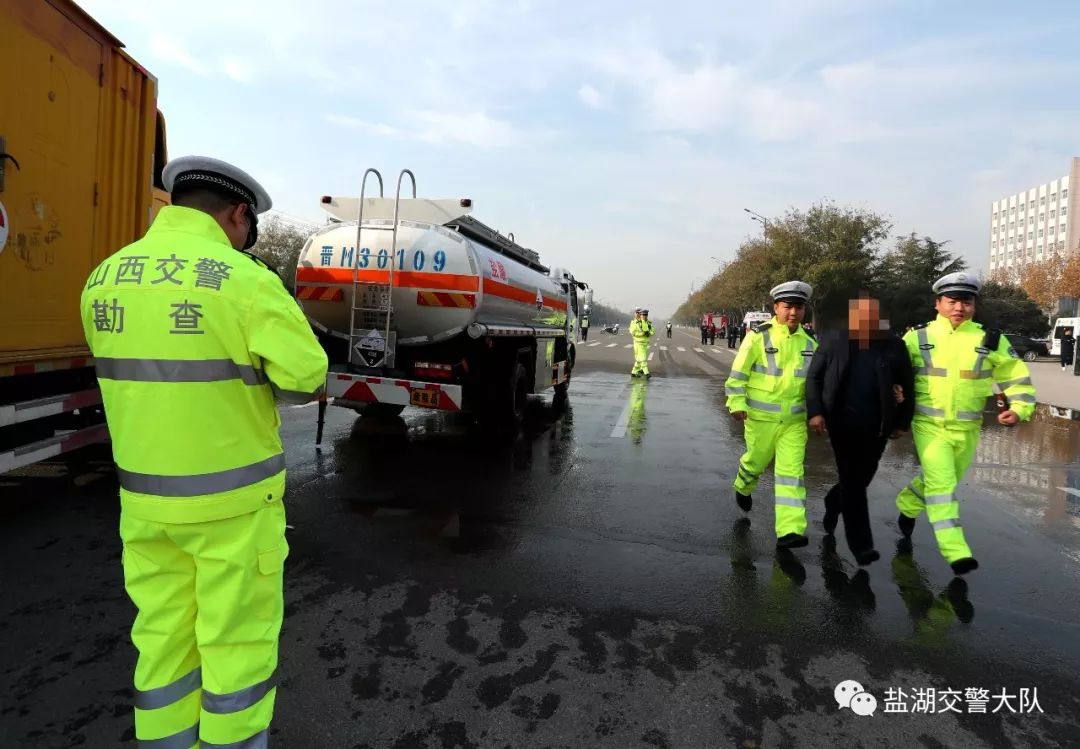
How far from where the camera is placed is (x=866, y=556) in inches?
159

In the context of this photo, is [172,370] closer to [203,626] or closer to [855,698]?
[203,626]

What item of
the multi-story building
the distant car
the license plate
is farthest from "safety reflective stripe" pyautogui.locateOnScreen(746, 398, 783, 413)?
the multi-story building

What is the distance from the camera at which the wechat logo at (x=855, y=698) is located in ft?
8.51

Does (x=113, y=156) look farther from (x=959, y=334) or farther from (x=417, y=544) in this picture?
(x=959, y=334)

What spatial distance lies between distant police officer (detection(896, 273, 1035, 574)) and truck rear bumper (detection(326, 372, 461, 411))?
4.09 meters

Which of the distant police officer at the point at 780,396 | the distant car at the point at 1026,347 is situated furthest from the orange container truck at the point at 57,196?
the distant car at the point at 1026,347

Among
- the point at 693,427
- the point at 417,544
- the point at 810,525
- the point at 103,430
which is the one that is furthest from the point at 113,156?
the point at 693,427

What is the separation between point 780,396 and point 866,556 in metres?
1.15

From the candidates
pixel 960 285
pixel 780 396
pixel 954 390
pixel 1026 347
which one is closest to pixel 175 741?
pixel 780 396

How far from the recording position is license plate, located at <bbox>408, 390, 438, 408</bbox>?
6.44 meters

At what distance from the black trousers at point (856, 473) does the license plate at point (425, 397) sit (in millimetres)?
3722

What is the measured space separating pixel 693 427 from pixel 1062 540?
4.84 m

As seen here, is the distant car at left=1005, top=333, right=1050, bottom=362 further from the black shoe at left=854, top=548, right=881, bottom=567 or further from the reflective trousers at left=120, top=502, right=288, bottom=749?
the reflective trousers at left=120, top=502, right=288, bottom=749

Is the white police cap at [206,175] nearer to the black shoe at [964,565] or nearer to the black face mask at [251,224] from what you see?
the black face mask at [251,224]
